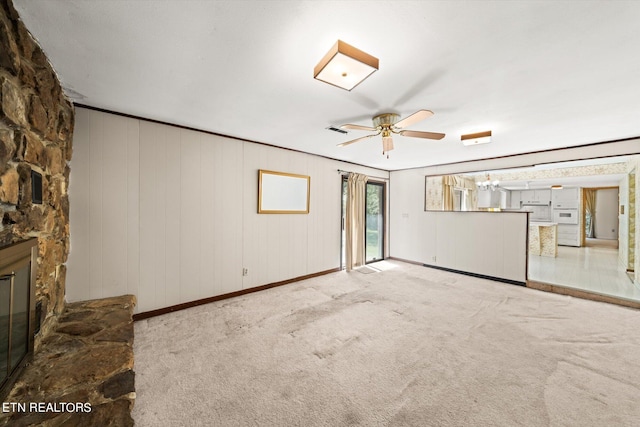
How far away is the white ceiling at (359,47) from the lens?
1.32 m

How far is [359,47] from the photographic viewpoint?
159cm

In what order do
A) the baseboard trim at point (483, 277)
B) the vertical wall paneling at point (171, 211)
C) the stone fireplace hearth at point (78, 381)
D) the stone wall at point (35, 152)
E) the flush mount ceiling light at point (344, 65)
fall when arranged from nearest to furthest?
1. the stone fireplace hearth at point (78, 381)
2. the stone wall at point (35, 152)
3. the flush mount ceiling light at point (344, 65)
4. the vertical wall paneling at point (171, 211)
5. the baseboard trim at point (483, 277)

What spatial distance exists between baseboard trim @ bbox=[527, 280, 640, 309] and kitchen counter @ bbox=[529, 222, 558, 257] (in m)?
3.23

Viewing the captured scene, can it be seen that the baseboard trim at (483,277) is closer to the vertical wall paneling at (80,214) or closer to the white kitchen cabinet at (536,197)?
the vertical wall paneling at (80,214)

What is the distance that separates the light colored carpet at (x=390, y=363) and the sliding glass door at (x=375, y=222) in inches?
106

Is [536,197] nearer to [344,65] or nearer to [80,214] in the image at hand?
[344,65]

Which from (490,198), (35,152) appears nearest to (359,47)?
(35,152)

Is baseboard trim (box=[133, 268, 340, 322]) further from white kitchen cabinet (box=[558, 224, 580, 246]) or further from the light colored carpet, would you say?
white kitchen cabinet (box=[558, 224, 580, 246])

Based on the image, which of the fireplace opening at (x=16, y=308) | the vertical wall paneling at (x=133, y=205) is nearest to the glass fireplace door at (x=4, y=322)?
the fireplace opening at (x=16, y=308)

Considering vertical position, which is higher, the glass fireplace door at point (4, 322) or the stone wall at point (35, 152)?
the stone wall at point (35, 152)

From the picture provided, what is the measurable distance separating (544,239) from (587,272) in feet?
6.94

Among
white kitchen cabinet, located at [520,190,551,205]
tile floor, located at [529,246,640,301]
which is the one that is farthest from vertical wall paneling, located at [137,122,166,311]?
white kitchen cabinet, located at [520,190,551,205]

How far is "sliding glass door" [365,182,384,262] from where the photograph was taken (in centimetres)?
612

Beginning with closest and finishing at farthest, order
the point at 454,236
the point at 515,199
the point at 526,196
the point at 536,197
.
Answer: the point at 454,236, the point at 536,197, the point at 526,196, the point at 515,199
